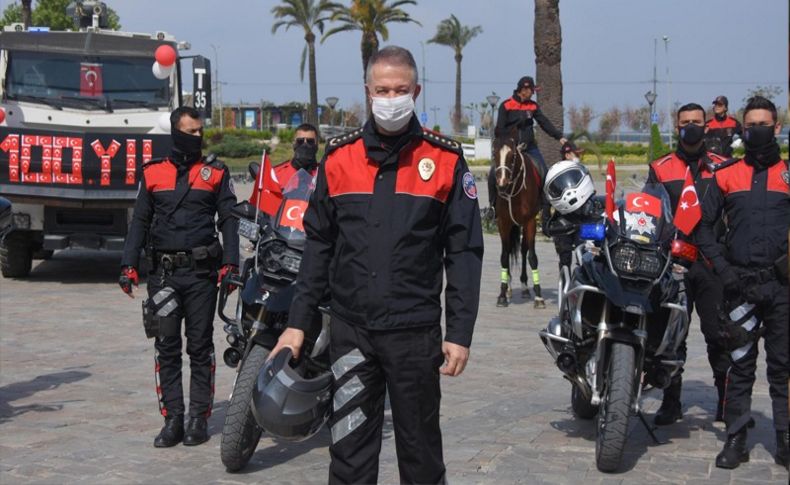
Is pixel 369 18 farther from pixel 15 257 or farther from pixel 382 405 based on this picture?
pixel 382 405

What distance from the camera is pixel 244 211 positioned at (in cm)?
698

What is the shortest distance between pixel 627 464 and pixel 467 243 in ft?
8.93

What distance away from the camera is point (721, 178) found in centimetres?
671

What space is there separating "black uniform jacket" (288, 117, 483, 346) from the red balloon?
35.7ft

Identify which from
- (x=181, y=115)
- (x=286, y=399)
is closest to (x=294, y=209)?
(x=181, y=115)

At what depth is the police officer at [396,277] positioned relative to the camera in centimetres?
427

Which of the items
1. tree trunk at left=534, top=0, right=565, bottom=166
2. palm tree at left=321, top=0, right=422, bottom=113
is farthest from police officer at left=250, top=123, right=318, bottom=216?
palm tree at left=321, top=0, right=422, bottom=113

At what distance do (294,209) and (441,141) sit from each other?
238cm

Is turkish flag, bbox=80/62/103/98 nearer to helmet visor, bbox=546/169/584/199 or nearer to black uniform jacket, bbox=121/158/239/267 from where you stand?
black uniform jacket, bbox=121/158/239/267

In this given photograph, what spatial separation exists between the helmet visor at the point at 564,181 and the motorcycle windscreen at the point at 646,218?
0.34 m

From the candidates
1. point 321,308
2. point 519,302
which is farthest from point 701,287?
point 519,302

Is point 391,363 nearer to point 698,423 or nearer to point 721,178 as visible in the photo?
point 721,178

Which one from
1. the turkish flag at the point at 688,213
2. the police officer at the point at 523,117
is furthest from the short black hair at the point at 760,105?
the police officer at the point at 523,117

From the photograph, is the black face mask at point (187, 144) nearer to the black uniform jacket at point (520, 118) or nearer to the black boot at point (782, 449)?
the black boot at point (782, 449)
